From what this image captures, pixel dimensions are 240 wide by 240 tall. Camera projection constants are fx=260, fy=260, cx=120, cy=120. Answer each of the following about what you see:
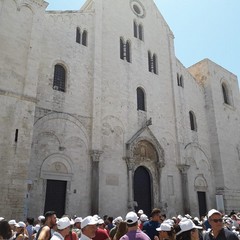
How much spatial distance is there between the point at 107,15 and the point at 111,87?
5689 mm

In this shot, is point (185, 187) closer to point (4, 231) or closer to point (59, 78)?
point (59, 78)

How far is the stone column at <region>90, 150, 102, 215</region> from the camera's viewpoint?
1354 cm

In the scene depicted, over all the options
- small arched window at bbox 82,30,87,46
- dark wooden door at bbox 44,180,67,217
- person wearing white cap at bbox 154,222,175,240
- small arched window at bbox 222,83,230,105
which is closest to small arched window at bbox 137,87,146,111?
small arched window at bbox 82,30,87,46

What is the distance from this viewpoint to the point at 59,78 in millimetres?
15102

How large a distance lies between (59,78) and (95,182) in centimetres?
627

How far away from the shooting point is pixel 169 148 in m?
18.8

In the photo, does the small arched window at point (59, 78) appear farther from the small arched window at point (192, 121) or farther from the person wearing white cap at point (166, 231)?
the person wearing white cap at point (166, 231)

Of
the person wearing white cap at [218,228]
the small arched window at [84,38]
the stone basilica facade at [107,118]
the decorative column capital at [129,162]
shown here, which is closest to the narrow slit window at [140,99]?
the stone basilica facade at [107,118]

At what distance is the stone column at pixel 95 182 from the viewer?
13535mm

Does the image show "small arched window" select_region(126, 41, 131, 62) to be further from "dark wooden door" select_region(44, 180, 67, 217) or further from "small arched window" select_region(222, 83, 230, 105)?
Result: "small arched window" select_region(222, 83, 230, 105)

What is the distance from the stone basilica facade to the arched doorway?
0.27 ft

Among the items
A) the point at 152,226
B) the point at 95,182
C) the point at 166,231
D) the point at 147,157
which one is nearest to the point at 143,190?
the point at 147,157

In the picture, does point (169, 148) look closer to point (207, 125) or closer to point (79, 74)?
point (207, 125)

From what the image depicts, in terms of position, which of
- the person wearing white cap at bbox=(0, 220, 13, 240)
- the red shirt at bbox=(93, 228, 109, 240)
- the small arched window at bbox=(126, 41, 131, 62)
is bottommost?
the red shirt at bbox=(93, 228, 109, 240)
